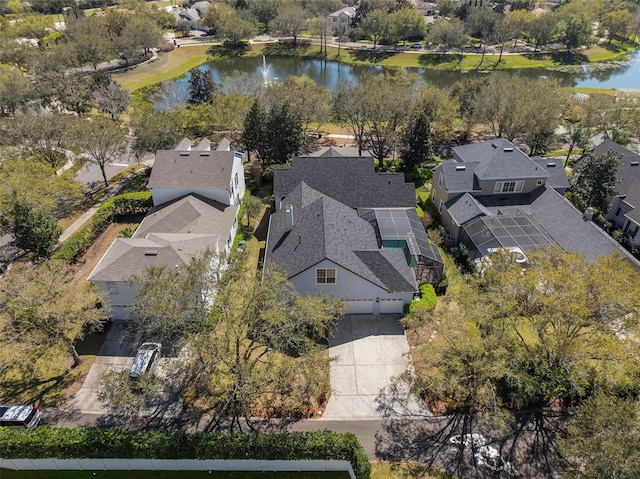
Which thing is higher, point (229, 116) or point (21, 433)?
point (229, 116)

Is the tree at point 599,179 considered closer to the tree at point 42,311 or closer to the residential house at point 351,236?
the residential house at point 351,236

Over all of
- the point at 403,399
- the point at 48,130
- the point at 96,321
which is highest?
the point at 48,130

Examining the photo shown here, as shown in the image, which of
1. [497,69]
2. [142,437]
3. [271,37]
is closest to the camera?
[142,437]

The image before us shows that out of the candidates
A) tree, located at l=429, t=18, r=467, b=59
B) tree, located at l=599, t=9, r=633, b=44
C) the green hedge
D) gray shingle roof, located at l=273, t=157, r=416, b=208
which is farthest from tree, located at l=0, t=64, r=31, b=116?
tree, located at l=599, t=9, r=633, b=44

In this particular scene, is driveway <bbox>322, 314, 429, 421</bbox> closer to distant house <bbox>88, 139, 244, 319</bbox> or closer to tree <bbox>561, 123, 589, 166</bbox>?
distant house <bbox>88, 139, 244, 319</bbox>

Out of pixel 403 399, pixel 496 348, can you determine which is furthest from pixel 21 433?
pixel 496 348

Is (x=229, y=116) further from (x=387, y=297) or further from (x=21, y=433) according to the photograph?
(x=21, y=433)
